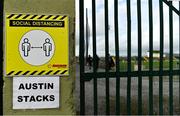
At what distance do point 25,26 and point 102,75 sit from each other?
114 cm

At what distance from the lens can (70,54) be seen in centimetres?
515

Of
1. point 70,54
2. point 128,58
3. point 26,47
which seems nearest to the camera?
point 26,47

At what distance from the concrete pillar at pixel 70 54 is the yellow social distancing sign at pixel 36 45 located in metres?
0.06

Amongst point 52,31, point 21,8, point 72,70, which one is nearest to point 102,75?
point 72,70

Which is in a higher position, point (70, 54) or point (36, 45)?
point (36, 45)

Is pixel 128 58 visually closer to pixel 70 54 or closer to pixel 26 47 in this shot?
pixel 70 54

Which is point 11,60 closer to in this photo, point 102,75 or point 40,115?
point 40,115

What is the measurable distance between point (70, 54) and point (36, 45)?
15.9 inches

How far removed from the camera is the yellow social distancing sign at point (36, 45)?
4984mm

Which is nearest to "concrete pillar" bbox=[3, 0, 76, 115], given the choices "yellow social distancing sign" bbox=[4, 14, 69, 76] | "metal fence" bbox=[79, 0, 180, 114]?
"yellow social distancing sign" bbox=[4, 14, 69, 76]

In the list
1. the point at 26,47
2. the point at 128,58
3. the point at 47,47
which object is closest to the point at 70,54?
the point at 47,47

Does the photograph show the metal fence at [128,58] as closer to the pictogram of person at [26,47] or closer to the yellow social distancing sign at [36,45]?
the yellow social distancing sign at [36,45]

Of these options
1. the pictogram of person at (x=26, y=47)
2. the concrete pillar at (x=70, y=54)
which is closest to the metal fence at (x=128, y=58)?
the concrete pillar at (x=70, y=54)

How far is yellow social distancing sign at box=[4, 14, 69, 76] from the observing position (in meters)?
4.98
